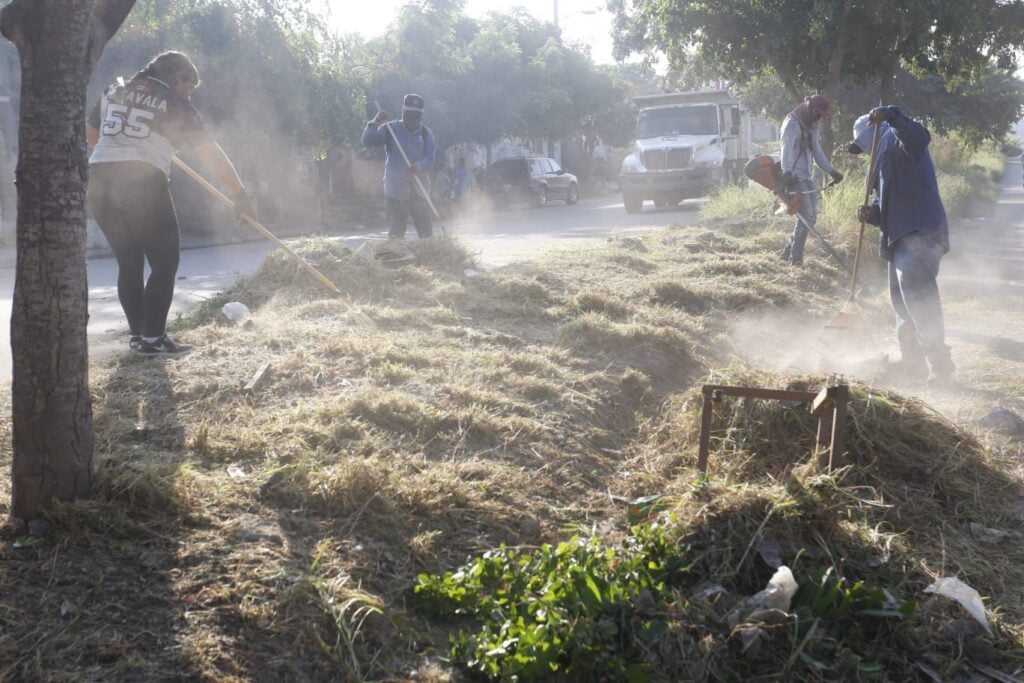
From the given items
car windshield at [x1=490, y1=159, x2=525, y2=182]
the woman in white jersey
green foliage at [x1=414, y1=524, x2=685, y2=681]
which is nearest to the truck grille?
car windshield at [x1=490, y1=159, x2=525, y2=182]

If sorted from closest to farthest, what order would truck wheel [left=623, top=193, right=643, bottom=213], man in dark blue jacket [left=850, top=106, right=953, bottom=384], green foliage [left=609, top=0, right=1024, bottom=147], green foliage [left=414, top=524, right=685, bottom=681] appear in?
green foliage [left=414, top=524, right=685, bottom=681]
man in dark blue jacket [left=850, top=106, right=953, bottom=384]
green foliage [left=609, top=0, right=1024, bottom=147]
truck wheel [left=623, top=193, right=643, bottom=213]

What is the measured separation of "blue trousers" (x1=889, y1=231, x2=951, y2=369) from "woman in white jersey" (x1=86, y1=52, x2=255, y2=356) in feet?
14.7

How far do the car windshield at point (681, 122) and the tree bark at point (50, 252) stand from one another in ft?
73.0

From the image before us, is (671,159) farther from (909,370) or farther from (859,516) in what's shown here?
(859,516)

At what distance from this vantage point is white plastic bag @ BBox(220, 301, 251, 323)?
712 centimetres

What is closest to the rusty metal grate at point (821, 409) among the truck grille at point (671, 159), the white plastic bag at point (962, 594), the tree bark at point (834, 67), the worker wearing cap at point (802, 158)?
the white plastic bag at point (962, 594)

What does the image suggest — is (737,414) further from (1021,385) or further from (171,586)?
(1021,385)

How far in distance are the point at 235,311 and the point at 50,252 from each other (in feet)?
13.6

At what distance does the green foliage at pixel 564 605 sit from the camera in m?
2.77

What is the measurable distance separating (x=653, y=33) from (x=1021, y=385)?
45.0ft

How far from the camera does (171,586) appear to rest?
2979 millimetres

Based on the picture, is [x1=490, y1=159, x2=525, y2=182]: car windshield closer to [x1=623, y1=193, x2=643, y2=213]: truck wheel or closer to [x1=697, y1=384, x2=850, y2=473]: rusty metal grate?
[x1=623, y1=193, x2=643, y2=213]: truck wheel

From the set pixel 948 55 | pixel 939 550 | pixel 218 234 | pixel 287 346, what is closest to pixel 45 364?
pixel 287 346

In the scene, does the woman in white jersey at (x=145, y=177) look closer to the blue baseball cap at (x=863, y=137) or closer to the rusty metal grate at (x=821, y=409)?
the rusty metal grate at (x=821, y=409)
